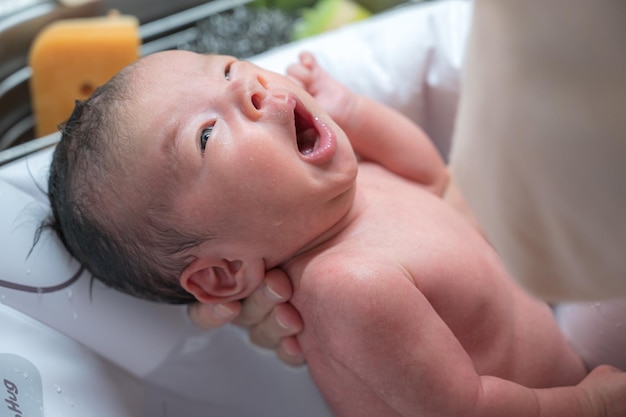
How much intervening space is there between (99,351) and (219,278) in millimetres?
230

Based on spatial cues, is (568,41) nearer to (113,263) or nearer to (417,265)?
(417,265)

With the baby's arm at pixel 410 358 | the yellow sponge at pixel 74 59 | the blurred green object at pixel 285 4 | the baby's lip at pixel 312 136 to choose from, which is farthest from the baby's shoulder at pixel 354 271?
the blurred green object at pixel 285 4

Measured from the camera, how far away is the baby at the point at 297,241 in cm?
85

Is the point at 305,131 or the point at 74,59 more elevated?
the point at 305,131

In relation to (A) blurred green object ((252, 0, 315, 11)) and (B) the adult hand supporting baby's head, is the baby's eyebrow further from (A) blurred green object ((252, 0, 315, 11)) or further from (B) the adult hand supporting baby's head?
(A) blurred green object ((252, 0, 315, 11))

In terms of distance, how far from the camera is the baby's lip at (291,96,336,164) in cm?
88

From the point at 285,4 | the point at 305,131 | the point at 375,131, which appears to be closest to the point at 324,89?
the point at 375,131

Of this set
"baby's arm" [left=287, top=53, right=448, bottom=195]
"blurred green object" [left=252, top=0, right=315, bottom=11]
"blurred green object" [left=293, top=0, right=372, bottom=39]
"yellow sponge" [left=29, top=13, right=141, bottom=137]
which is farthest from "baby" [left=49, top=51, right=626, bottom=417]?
"blurred green object" [left=252, top=0, right=315, bottom=11]

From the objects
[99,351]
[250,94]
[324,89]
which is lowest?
[99,351]

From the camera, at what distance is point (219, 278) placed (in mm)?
945

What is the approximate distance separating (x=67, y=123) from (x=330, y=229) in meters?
0.35

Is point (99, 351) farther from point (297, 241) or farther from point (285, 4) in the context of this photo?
point (285, 4)

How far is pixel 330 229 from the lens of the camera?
3.14ft

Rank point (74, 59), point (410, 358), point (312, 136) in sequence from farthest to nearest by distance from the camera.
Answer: point (74, 59) → point (312, 136) → point (410, 358)
